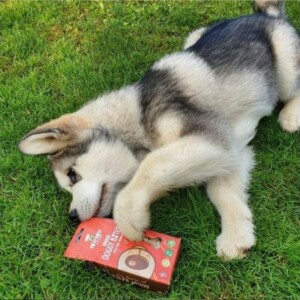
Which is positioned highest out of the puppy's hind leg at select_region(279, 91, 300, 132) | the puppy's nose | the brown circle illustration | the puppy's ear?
the puppy's ear

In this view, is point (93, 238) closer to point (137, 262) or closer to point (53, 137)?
point (137, 262)

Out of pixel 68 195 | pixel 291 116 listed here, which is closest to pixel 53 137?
pixel 68 195

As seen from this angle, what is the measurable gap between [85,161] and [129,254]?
78cm

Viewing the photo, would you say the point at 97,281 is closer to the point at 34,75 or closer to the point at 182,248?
the point at 182,248

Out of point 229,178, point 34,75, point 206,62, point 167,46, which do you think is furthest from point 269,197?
point 34,75

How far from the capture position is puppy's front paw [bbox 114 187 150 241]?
2.82 meters

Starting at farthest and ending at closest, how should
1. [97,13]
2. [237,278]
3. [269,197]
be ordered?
1. [97,13]
2. [269,197]
3. [237,278]

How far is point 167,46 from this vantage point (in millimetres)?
4910

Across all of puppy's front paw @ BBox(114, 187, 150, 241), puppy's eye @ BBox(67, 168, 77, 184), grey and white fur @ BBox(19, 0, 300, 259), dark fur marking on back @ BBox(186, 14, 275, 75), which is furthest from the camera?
dark fur marking on back @ BBox(186, 14, 275, 75)

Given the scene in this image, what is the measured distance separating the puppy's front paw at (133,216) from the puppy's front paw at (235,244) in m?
0.55

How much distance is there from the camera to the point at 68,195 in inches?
139

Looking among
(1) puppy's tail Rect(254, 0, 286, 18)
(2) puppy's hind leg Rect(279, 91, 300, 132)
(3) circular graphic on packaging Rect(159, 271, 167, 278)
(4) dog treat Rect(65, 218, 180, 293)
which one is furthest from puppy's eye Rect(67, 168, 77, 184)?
(1) puppy's tail Rect(254, 0, 286, 18)

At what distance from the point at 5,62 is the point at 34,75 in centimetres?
49

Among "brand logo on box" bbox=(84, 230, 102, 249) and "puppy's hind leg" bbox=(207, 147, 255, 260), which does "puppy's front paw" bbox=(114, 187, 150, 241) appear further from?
"puppy's hind leg" bbox=(207, 147, 255, 260)
